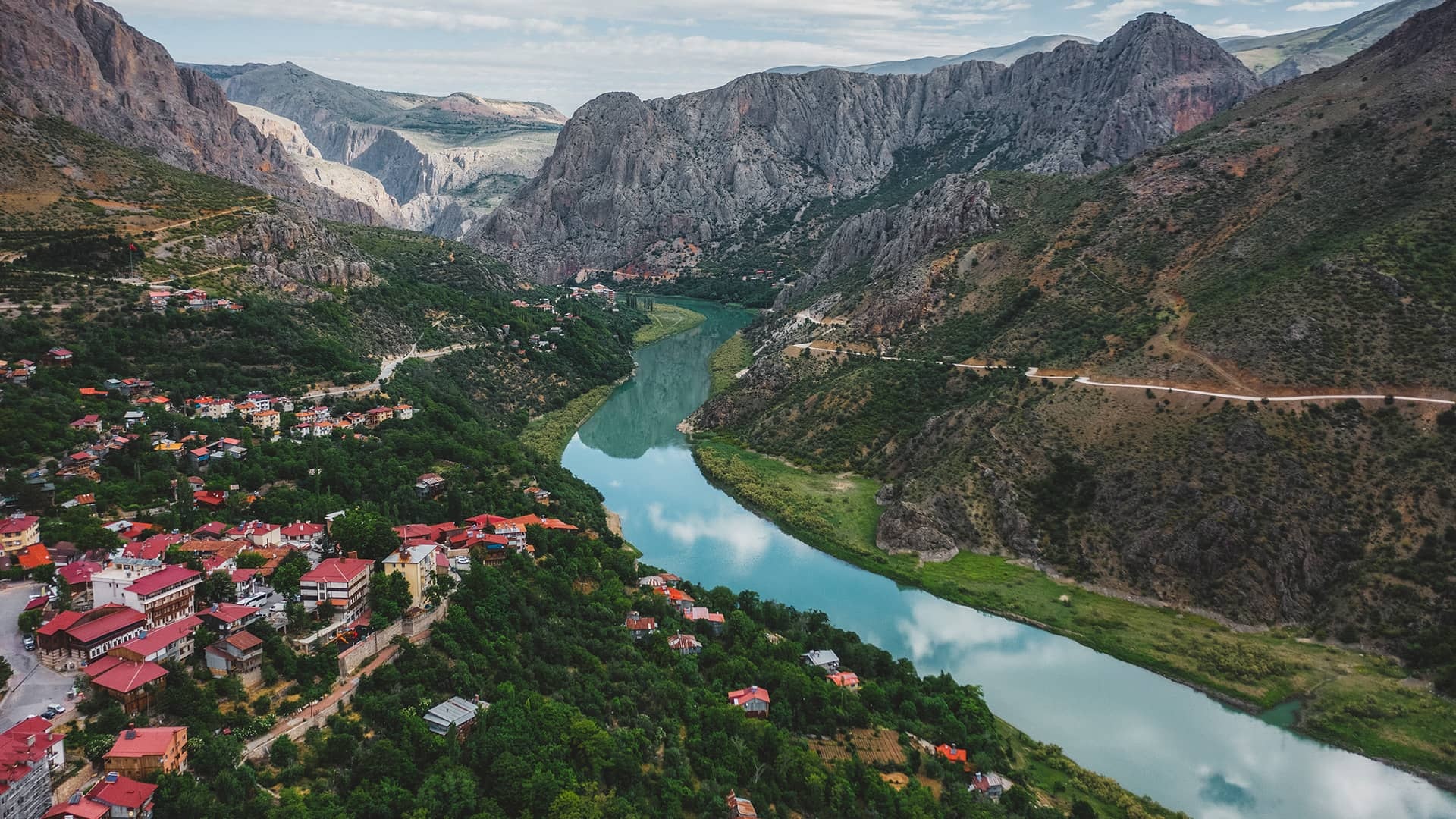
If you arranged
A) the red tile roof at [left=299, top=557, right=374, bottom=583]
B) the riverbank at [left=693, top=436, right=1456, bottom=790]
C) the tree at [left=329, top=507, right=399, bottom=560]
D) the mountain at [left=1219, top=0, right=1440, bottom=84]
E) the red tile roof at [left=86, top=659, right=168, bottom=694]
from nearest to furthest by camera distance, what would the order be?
the red tile roof at [left=86, top=659, right=168, bottom=694] < the red tile roof at [left=299, top=557, right=374, bottom=583] < the tree at [left=329, top=507, right=399, bottom=560] < the riverbank at [left=693, top=436, right=1456, bottom=790] < the mountain at [left=1219, top=0, right=1440, bottom=84]

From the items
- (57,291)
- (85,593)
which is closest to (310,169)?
(57,291)

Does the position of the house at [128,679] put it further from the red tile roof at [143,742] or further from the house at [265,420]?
the house at [265,420]

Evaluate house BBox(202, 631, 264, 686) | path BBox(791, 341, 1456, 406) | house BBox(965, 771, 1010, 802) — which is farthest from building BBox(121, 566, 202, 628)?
path BBox(791, 341, 1456, 406)

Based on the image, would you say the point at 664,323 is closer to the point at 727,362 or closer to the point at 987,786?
the point at 727,362

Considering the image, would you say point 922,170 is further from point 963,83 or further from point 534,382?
point 534,382

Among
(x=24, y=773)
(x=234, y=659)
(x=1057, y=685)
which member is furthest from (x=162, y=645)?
(x=1057, y=685)

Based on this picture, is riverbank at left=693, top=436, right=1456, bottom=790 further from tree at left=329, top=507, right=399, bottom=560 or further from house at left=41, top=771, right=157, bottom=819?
house at left=41, top=771, right=157, bottom=819
